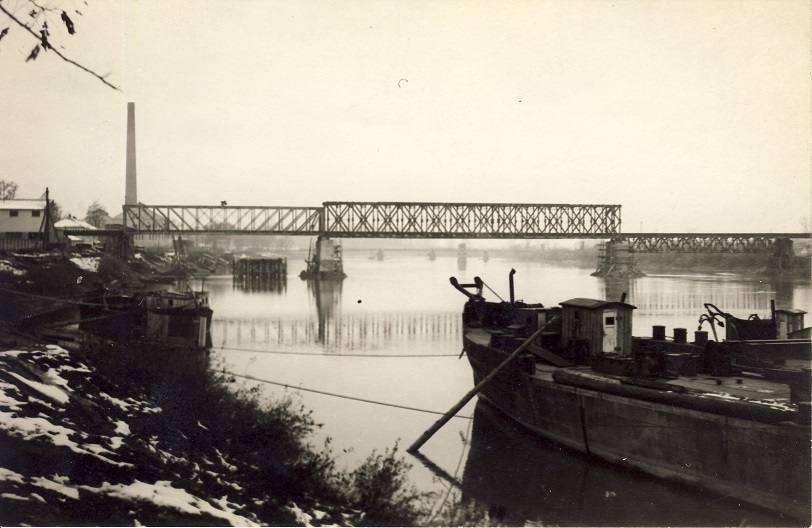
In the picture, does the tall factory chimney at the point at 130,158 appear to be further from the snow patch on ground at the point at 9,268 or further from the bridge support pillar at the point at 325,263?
the snow patch on ground at the point at 9,268

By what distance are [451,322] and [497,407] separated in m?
24.4

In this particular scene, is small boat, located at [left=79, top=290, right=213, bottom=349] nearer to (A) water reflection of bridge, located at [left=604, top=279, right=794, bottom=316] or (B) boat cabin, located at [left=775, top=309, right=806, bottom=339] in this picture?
(B) boat cabin, located at [left=775, top=309, right=806, bottom=339]

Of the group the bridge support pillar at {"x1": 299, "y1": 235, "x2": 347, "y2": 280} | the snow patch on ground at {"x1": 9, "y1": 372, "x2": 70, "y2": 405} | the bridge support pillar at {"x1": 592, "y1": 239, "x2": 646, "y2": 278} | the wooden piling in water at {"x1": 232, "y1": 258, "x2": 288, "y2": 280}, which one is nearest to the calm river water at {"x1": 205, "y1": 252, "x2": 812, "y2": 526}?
the snow patch on ground at {"x1": 9, "y1": 372, "x2": 70, "y2": 405}

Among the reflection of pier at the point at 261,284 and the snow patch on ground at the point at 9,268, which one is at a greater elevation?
the snow patch on ground at the point at 9,268

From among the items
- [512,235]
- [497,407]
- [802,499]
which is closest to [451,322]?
[497,407]

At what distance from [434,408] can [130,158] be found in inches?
3707

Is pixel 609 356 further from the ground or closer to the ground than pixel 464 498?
further from the ground

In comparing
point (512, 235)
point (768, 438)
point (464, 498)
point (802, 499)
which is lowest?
point (464, 498)

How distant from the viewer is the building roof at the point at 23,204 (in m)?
41.3

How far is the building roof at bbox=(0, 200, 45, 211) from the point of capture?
41.3 m

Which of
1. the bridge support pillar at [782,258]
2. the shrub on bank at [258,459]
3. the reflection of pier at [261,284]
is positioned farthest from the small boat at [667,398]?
the bridge support pillar at [782,258]

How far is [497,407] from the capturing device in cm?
2000

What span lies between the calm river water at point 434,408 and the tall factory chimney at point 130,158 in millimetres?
53562

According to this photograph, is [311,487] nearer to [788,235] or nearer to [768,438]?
[768,438]
